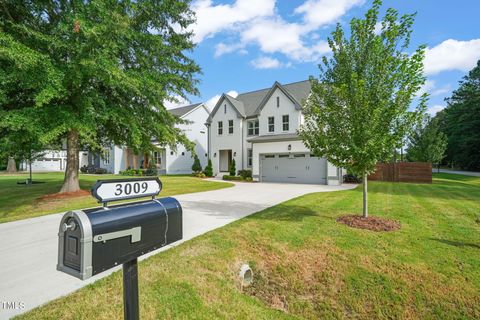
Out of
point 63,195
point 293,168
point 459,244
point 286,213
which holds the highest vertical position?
point 293,168

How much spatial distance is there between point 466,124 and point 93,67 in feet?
156

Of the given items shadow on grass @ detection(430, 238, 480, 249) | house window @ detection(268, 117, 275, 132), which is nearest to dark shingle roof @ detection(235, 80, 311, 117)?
house window @ detection(268, 117, 275, 132)

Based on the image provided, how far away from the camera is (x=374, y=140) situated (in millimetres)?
5801

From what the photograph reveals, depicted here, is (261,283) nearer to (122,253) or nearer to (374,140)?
(122,253)

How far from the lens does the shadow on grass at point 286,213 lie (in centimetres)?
708

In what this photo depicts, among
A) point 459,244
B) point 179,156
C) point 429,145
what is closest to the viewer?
point 459,244

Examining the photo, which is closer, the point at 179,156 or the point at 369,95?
the point at 369,95

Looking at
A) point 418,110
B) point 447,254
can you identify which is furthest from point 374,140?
point 447,254

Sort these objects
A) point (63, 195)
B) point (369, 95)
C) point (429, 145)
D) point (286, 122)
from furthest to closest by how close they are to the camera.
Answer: point (429, 145) → point (286, 122) → point (63, 195) → point (369, 95)

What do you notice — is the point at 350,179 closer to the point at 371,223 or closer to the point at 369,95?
the point at 371,223

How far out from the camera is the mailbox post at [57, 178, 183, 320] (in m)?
1.55

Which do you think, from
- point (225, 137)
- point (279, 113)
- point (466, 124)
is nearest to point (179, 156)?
point (225, 137)

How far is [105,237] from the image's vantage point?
5.33 feet

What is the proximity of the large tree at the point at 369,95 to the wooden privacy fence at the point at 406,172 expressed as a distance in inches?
549
